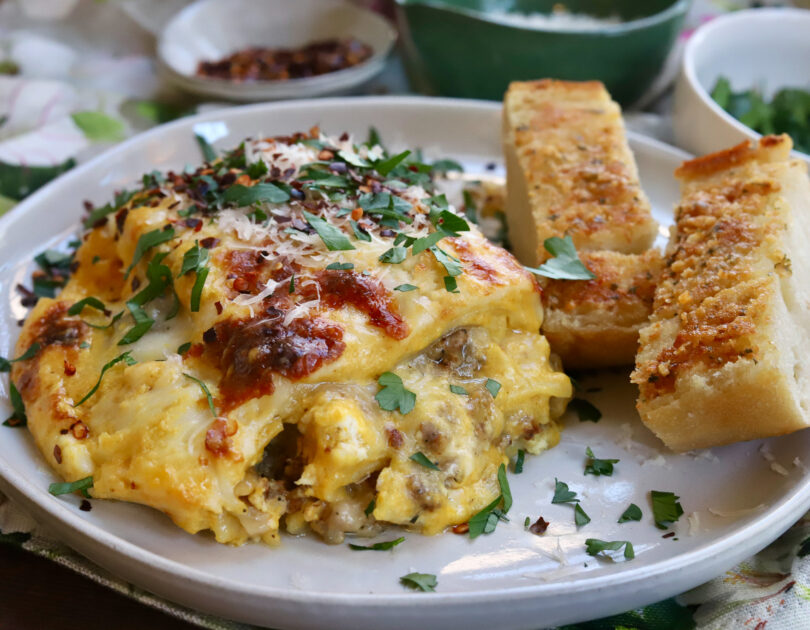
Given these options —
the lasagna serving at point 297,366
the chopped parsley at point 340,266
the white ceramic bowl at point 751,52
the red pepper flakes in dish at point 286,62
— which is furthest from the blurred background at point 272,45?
the chopped parsley at point 340,266

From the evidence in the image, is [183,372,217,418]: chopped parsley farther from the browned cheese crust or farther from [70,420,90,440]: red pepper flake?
the browned cheese crust

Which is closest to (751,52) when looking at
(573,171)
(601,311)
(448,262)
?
(573,171)

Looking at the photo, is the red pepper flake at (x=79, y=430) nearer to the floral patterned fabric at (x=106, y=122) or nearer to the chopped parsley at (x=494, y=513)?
the floral patterned fabric at (x=106, y=122)

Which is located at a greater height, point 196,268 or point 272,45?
point 196,268

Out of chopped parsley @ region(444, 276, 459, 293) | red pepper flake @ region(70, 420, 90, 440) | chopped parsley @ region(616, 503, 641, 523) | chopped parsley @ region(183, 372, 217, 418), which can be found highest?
chopped parsley @ region(444, 276, 459, 293)

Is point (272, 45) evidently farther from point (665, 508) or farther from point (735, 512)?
point (735, 512)

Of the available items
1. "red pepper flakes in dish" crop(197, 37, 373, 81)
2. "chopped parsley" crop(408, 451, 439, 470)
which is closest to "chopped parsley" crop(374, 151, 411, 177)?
"chopped parsley" crop(408, 451, 439, 470)

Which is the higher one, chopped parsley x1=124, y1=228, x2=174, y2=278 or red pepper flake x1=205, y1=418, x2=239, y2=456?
chopped parsley x1=124, y1=228, x2=174, y2=278

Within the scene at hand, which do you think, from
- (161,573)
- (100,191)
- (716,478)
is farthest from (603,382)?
(100,191)
